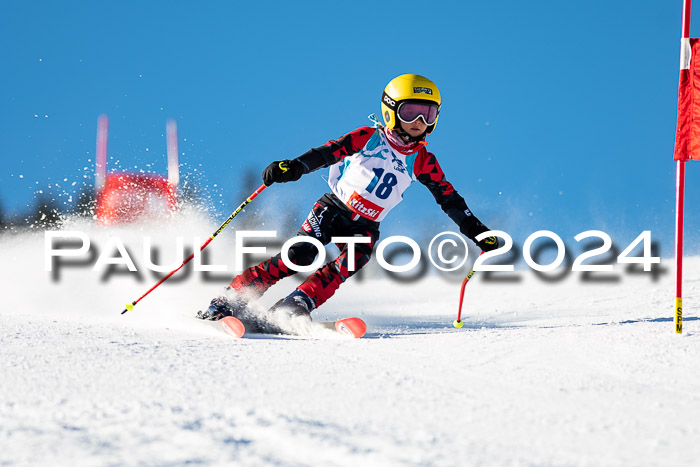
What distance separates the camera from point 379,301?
826 centimetres

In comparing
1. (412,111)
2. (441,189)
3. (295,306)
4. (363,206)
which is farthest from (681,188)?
(295,306)

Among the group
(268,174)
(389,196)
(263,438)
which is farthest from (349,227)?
(263,438)

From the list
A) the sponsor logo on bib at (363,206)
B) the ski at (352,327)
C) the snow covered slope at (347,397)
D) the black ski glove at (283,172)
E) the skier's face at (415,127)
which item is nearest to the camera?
the snow covered slope at (347,397)

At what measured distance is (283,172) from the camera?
14.4 feet

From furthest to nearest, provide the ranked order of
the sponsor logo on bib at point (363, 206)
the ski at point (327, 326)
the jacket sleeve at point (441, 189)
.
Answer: the jacket sleeve at point (441, 189) < the sponsor logo on bib at point (363, 206) < the ski at point (327, 326)

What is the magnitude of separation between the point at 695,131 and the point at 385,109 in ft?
6.83

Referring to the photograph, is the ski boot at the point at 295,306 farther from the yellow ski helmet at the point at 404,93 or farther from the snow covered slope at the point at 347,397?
the yellow ski helmet at the point at 404,93

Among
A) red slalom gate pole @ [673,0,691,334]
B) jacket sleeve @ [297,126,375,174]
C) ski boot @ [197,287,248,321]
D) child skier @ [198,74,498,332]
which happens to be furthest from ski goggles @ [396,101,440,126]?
ski boot @ [197,287,248,321]

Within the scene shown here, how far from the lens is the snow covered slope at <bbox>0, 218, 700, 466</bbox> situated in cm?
157

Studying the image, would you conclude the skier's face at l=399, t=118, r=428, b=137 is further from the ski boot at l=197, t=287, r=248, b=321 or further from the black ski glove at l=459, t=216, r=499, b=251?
the ski boot at l=197, t=287, r=248, b=321

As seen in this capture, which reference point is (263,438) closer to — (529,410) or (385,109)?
(529,410)

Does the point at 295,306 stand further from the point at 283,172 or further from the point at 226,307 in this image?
the point at 283,172

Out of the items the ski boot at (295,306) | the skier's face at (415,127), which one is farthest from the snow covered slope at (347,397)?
the skier's face at (415,127)

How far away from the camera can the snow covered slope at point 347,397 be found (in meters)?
1.57
